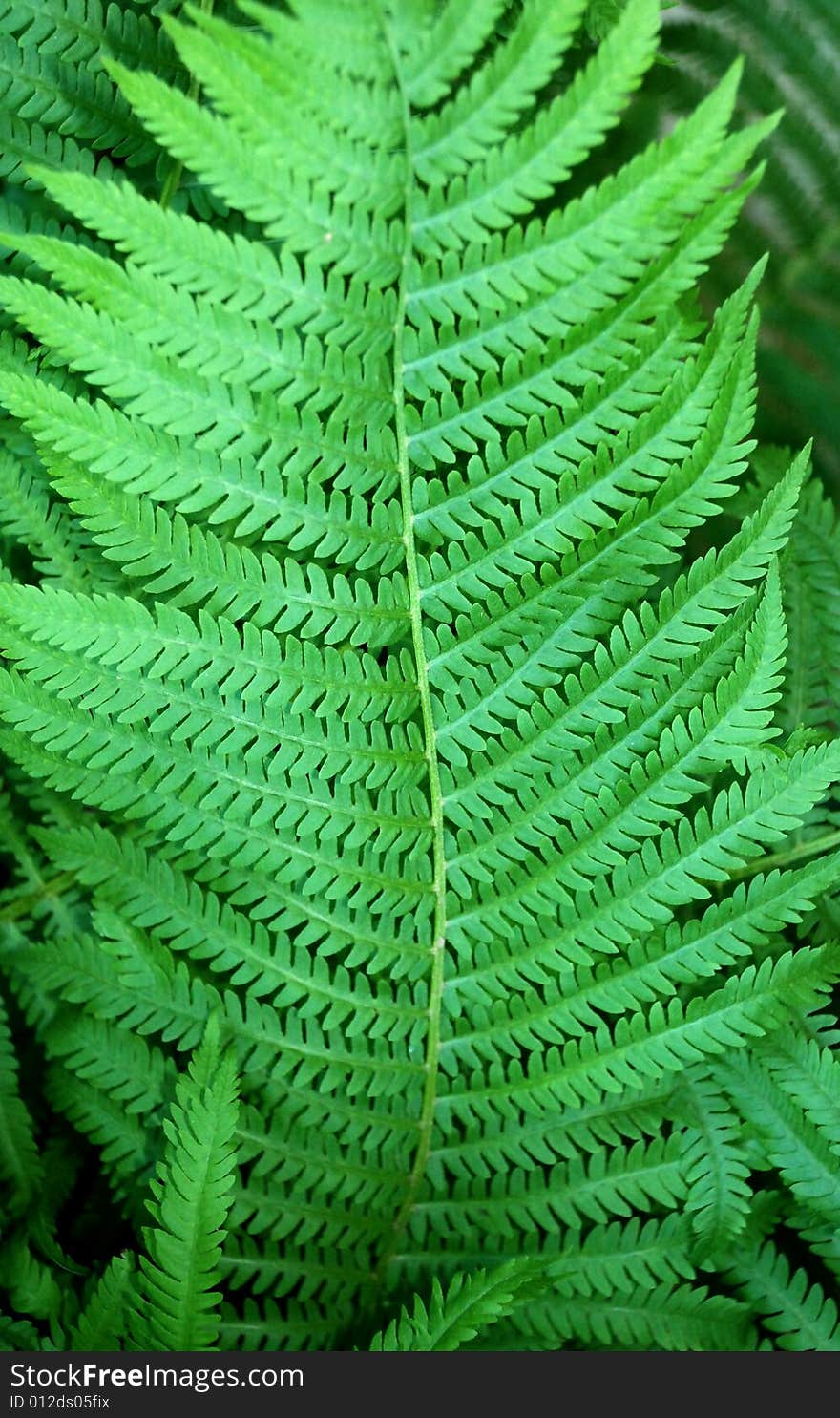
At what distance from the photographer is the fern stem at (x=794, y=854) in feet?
3.84

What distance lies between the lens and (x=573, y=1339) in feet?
3.80

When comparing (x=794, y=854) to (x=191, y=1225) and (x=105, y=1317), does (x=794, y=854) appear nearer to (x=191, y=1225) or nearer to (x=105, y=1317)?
(x=191, y=1225)

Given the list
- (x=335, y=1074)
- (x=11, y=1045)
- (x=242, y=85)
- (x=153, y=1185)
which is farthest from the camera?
(x=11, y=1045)

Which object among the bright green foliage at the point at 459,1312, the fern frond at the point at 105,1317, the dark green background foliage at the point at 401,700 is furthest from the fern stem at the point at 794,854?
the fern frond at the point at 105,1317

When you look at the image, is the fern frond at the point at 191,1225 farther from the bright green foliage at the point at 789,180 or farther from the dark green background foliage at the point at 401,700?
the bright green foliage at the point at 789,180

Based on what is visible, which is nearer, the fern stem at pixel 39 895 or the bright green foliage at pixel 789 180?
the fern stem at pixel 39 895

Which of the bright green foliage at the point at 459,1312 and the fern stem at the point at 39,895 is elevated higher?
the fern stem at the point at 39,895

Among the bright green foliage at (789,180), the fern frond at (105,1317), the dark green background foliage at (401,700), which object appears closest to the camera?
the dark green background foliage at (401,700)

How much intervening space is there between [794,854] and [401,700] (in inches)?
18.2

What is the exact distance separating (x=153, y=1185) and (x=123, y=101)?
40.2 inches

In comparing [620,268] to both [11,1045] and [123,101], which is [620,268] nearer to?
[123,101]

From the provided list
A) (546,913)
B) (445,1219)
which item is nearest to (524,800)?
(546,913)

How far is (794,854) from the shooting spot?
117 centimetres

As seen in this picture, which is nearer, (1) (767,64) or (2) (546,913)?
(2) (546,913)
